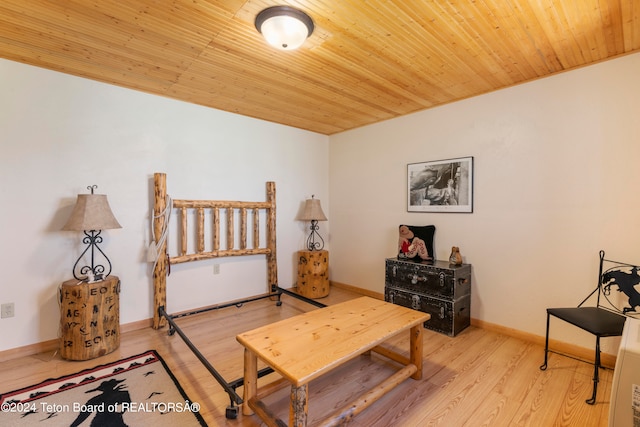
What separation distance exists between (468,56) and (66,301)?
3.77 metres

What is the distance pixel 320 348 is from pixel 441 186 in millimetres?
2464

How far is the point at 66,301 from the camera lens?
230cm

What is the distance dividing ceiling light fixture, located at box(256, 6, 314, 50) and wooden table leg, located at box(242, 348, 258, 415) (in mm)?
1968

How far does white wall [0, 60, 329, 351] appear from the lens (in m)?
2.39

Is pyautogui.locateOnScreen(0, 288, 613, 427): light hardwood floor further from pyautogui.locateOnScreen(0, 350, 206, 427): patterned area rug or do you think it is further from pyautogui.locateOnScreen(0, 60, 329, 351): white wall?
pyautogui.locateOnScreen(0, 60, 329, 351): white wall

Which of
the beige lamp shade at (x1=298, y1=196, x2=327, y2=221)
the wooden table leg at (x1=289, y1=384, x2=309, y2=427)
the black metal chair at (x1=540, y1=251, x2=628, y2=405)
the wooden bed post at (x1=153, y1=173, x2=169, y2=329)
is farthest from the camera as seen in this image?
the beige lamp shade at (x1=298, y1=196, x2=327, y2=221)

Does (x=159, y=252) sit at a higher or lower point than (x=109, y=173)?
lower

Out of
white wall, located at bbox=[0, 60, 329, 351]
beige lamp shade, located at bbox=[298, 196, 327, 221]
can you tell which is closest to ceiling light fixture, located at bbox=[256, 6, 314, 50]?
white wall, located at bbox=[0, 60, 329, 351]

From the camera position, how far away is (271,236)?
391 centimetres

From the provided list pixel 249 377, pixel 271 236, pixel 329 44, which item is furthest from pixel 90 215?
pixel 329 44

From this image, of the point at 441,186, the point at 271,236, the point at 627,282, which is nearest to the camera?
the point at 627,282

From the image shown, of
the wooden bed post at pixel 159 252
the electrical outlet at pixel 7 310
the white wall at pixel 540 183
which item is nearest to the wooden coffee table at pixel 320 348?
the white wall at pixel 540 183

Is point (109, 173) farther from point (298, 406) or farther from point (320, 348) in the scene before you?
point (298, 406)

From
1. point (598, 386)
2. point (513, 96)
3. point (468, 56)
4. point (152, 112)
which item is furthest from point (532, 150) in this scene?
point (152, 112)
